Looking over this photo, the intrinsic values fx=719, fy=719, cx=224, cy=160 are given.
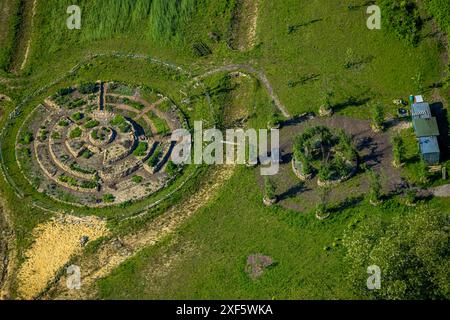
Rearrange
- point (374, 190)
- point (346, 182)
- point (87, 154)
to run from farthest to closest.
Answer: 1. point (87, 154)
2. point (346, 182)
3. point (374, 190)

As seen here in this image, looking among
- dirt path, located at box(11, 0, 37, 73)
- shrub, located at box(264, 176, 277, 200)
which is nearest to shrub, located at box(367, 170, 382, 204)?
shrub, located at box(264, 176, 277, 200)

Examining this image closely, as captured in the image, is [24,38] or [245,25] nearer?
[245,25]

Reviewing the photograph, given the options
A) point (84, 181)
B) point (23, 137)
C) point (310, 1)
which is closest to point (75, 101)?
point (23, 137)

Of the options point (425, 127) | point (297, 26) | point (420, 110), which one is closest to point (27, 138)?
point (297, 26)

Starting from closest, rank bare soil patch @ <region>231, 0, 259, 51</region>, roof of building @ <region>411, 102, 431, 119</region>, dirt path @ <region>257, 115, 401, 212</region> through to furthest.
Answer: dirt path @ <region>257, 115, 401, 212</region>
roof of building @ <region>411, 102, 431, 119</region>
bare soil patch @ <region>231, 0, 259, 51</region>

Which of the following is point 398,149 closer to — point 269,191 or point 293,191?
point 293,191

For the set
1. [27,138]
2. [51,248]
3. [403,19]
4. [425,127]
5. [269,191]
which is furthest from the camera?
[403,19]

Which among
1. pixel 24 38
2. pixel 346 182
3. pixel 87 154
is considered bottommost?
pixel 346 182

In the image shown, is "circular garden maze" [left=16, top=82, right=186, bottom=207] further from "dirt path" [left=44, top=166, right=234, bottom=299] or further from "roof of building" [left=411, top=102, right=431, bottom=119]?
"roof of building" [left=411, top=102, right=431, bottom=119]
